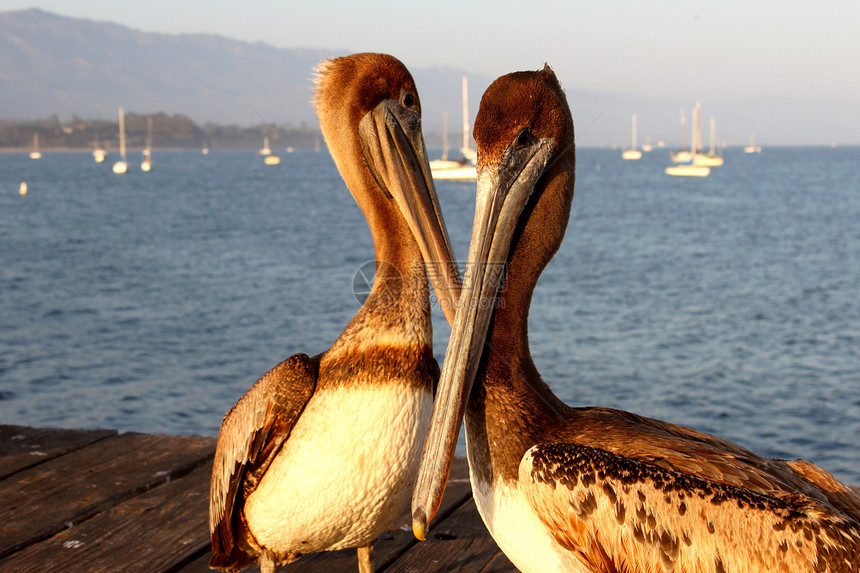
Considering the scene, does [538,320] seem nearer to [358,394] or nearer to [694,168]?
[358,394]

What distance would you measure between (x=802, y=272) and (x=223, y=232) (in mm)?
21940

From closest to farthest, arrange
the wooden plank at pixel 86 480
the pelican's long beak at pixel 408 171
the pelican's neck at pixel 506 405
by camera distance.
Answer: the pelican's neck at pixel 506 405
the pelican's long beak at pixel 408 171
the wooden plank at pixel 86 480

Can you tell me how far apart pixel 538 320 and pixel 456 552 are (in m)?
13.1

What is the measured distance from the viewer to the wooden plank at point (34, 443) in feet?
14.4

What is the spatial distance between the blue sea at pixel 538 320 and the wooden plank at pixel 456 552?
3.86 feet

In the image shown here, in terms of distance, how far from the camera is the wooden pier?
3434mm

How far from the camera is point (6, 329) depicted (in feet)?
52.7

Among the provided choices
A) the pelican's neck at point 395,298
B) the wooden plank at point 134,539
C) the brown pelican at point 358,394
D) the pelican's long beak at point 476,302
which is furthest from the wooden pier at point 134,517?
the pelican's long beak at point 476,302

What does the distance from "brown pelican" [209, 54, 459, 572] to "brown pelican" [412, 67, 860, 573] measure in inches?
14.0

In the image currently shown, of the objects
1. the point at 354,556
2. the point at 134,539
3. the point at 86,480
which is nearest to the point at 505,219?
the point at 354,556

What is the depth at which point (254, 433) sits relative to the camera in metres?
2.94

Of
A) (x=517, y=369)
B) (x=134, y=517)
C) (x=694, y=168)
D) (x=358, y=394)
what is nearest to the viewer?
(x=517, y=369)

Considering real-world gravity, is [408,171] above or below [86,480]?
above

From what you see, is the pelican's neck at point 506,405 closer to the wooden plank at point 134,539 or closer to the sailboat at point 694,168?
the wooden plank at point 134,539
